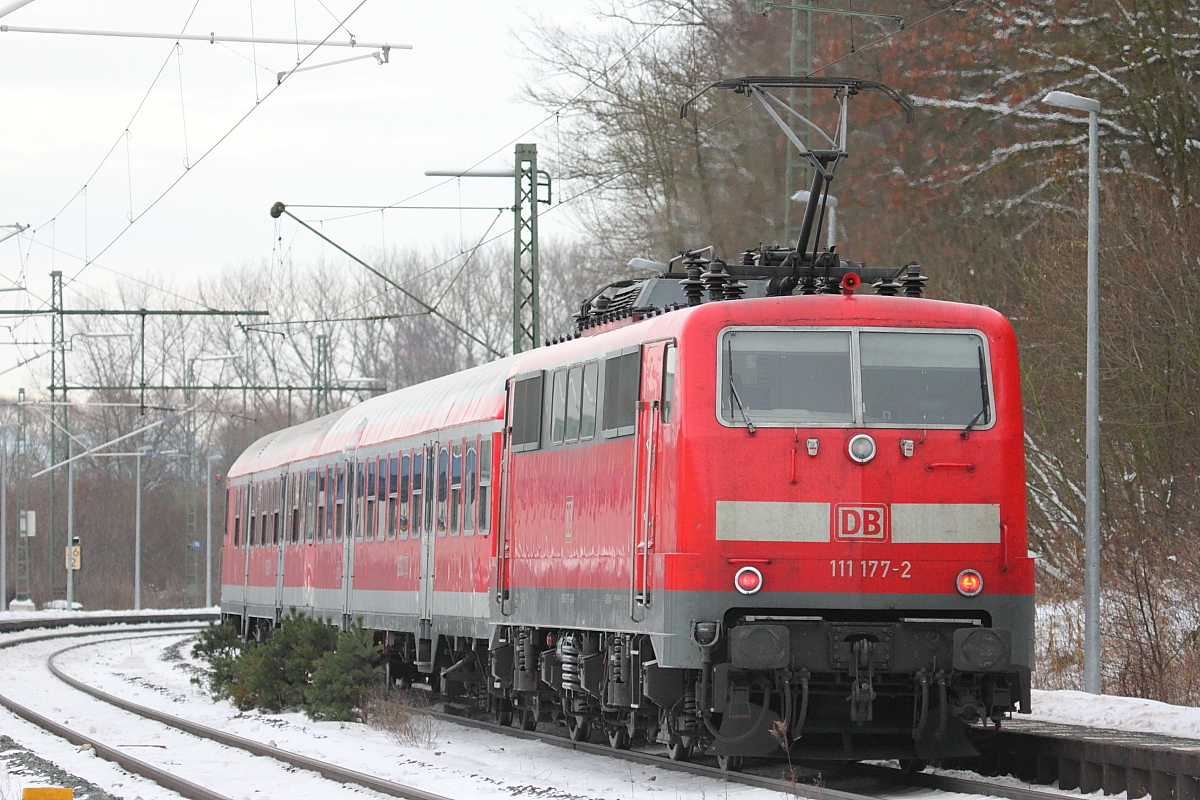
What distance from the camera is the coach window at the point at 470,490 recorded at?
1716 centimetres

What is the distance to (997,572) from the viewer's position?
11469 millimetres

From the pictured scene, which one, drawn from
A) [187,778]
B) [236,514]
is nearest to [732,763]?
[187,778]

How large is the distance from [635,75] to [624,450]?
2915 cm

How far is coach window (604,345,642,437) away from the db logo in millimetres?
1820

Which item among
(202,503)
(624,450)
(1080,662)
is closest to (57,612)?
(202,503)

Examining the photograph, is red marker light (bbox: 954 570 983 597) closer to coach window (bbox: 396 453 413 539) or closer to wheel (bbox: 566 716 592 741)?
wheel (bbox: 566 716 592 741)

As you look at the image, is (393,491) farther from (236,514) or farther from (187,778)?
(236,514)

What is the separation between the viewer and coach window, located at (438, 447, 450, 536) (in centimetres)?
1838

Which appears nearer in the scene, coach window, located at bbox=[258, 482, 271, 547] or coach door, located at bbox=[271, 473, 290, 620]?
coach door, located at bbox=[271, 473, 290, 620]

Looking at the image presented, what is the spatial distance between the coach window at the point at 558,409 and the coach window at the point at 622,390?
3.53ft

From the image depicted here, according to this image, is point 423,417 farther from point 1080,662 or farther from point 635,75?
point 635,75

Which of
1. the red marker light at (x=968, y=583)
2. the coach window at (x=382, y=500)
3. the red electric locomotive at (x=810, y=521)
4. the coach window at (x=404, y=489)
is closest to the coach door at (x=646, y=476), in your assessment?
the red electric locomotive at (x=810, y=521)

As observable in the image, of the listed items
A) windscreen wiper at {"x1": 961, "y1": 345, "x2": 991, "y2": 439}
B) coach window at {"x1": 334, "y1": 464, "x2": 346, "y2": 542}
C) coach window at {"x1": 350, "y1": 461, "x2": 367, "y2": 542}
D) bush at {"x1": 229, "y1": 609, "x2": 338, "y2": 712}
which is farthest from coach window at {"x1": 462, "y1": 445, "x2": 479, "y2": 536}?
windscreen wiper at {"x1": 961, "y1": 345, "x2": 991, "y2": 439}

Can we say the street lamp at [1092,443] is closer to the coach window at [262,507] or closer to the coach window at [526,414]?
the coach window at [526,414]
